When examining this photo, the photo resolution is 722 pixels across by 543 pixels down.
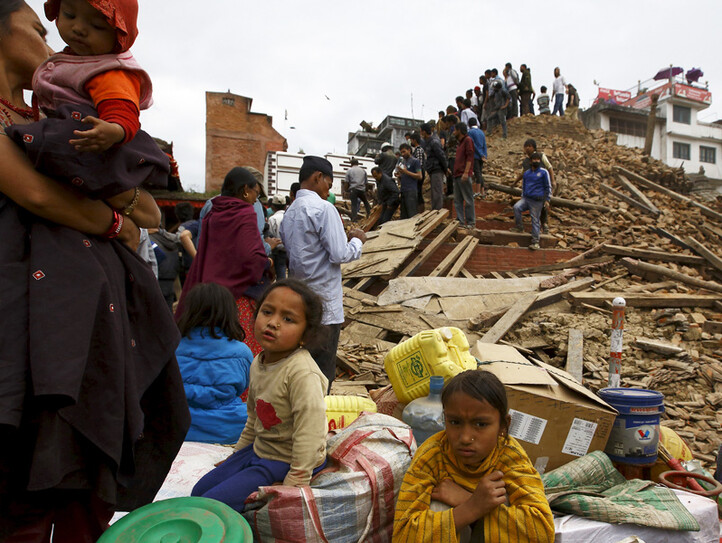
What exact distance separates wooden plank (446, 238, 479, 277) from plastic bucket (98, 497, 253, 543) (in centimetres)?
727

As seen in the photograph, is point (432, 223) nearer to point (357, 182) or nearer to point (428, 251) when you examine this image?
point (428, 251)

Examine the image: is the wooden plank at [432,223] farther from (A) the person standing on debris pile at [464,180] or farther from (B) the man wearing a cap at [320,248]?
(B) the man wearing a cap at [320,248]

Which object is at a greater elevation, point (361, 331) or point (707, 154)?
point (707, 154)

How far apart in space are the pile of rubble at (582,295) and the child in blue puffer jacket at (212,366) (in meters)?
1.96

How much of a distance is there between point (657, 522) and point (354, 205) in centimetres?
1248

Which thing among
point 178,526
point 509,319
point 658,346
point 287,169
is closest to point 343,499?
point 178,526

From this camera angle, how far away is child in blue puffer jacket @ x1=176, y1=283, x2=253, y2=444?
3.07m

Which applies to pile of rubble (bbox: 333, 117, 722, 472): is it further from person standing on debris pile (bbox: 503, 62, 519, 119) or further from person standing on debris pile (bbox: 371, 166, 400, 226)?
person standing on debris pile (bbox: 503, 62, 519, 119)

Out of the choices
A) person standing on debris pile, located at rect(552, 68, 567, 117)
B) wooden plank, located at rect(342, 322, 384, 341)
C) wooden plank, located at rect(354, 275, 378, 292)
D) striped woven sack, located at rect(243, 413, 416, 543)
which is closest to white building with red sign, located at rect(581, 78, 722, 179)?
person standing on debris pile, located at rect(552, 68, 567, 117)

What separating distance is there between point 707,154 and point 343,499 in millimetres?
56812

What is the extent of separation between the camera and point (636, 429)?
9.64 ft

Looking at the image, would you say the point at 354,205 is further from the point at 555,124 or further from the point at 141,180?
the point at 141,180

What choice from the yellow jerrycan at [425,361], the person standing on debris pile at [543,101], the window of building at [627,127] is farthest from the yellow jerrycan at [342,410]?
the window of building at [627,127]

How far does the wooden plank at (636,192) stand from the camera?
1229cm
